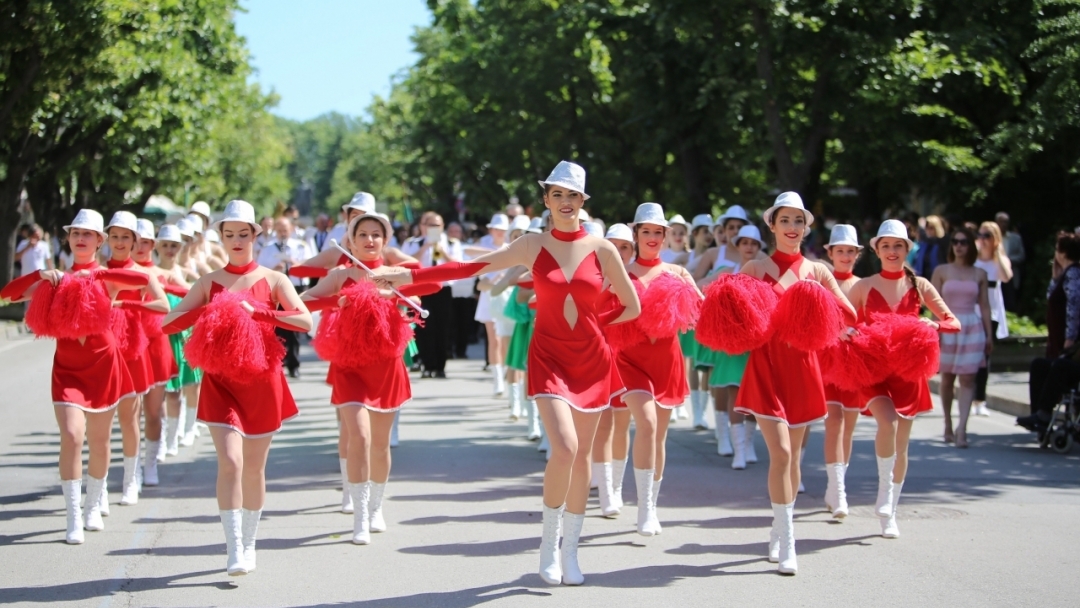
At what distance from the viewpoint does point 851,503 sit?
973cm

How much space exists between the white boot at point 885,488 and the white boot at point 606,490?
70.0 inches

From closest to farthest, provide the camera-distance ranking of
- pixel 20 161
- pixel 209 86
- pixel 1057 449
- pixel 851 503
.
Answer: pixel 851 503 < pixel 1057 449 < pixel 20 161 < pixel 209 86

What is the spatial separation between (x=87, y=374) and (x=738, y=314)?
4091 mm

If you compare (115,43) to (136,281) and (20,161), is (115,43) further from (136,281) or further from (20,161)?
(136,281)

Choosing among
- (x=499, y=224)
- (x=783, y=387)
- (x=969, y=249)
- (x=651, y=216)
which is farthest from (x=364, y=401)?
(x=499, y=224)

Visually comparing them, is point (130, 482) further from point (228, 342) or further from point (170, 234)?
point (228, 342)

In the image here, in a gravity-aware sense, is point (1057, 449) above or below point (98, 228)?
below

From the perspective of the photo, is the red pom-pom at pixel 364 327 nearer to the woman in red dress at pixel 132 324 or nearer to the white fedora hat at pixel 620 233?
the woman in red dress at pixel 132 324

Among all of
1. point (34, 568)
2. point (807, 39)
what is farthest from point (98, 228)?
point (807, 39)

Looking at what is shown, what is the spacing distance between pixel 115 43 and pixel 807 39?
42.2ft

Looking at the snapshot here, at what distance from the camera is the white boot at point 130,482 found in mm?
9383

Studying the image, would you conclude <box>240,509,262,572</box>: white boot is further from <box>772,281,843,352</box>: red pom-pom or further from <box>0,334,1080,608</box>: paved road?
<box>772,281,843,352</box>: red pom-pom

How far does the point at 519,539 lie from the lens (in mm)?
8391

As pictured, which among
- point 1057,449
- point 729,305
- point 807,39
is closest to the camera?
point 729,305
